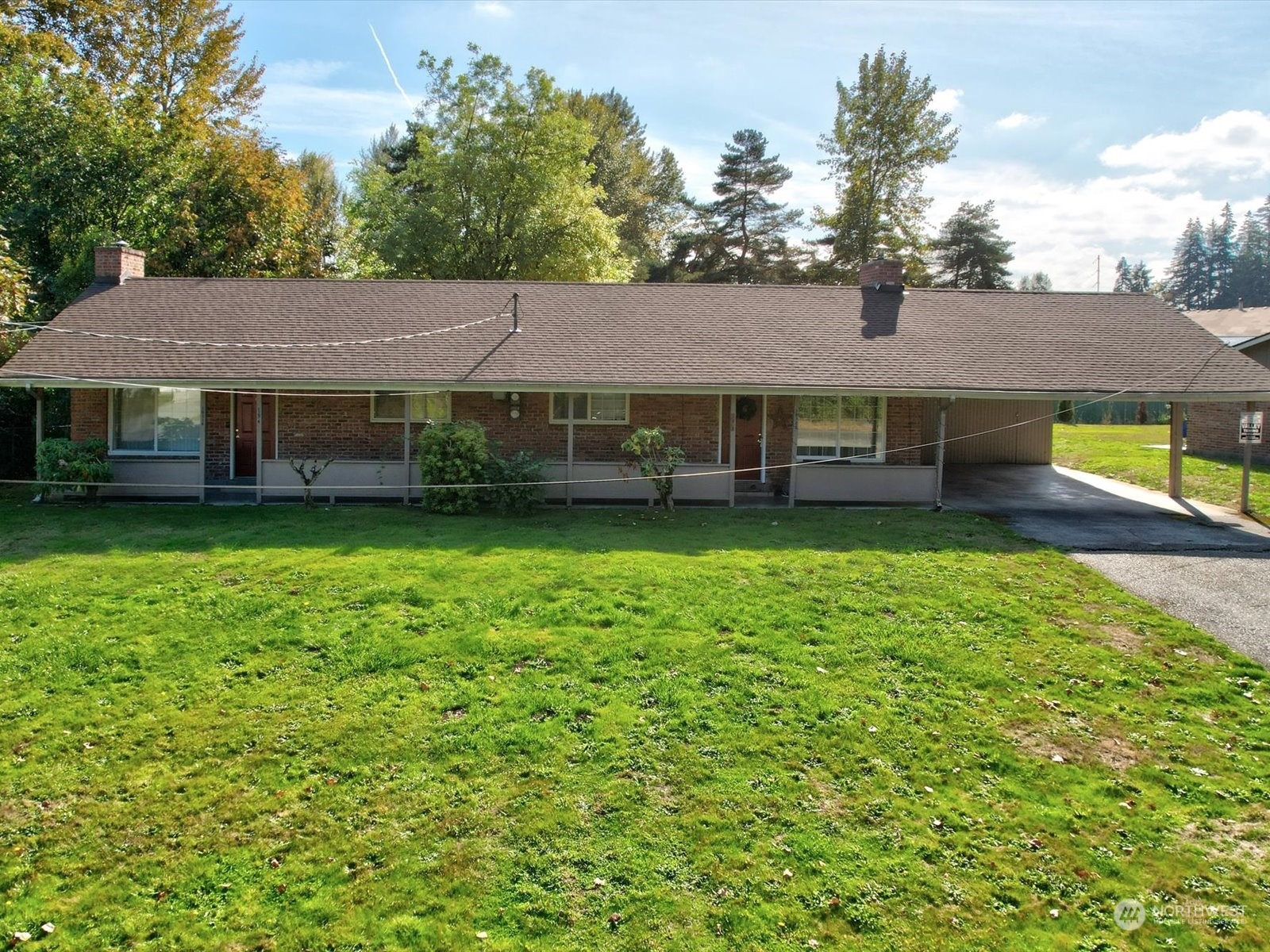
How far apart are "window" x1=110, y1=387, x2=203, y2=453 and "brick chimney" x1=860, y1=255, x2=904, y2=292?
1478 centimetres

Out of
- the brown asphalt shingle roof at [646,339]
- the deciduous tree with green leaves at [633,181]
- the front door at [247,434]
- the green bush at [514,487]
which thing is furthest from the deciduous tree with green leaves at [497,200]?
the green bush at [514,487]

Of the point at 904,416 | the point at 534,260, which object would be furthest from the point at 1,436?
the point at 534,260

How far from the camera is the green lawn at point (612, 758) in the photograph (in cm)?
547

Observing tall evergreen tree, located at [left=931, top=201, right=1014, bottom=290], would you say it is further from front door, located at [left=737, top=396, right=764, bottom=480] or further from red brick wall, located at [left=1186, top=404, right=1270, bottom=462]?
front door, located at [left=737, top=396, right=764, bottom=480]

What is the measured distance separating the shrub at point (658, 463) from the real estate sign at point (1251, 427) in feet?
32.3

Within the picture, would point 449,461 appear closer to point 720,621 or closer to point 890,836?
point 720,621

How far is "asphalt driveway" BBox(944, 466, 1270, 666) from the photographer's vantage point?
10117 mm

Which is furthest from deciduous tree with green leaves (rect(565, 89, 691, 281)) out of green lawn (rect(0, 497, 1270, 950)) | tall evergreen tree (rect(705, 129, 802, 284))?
green lawn (rect(0, 497, 1270, 950))

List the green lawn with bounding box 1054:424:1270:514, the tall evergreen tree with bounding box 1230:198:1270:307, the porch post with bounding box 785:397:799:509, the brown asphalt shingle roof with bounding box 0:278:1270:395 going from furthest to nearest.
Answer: the tall evergreen tree with bounding box 1230:198:1270:307 < the green lawn with bounding box 1054:424:1270:514 < the porch post with bounding box 785:397:799:509 < the brown asphalt shingle roof with bounding box 0:278:1270:395

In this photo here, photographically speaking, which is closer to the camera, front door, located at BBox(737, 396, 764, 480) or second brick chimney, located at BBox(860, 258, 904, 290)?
front door, located at BBox(737, 396, 764, 480)

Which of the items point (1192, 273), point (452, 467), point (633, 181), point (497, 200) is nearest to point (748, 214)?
point (633, 181)

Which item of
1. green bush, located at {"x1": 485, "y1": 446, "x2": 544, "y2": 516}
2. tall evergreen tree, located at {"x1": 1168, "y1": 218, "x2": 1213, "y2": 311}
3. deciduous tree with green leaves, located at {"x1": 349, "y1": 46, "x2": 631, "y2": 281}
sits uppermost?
tall evergreen tree, located at {"x1": 1168, "y1": 218, "x2": 1213, "y2": 311}

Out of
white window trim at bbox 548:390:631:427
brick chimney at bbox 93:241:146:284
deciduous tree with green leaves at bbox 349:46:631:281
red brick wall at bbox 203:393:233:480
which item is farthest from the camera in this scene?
deciduous tree with green leaves at bbox 349:46:631:281

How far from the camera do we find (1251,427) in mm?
14891
